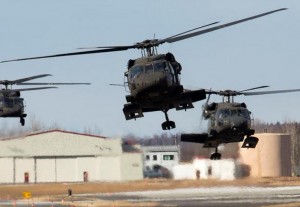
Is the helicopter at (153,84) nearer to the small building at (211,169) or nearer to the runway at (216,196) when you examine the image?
the runway at (216,196)

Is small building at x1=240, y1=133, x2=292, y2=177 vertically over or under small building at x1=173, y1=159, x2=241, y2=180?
over

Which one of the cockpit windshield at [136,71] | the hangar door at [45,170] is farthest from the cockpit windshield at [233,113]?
the hangar door at [45,170]

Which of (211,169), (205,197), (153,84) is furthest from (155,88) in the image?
(211,169)

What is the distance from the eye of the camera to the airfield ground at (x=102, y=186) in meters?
87.3

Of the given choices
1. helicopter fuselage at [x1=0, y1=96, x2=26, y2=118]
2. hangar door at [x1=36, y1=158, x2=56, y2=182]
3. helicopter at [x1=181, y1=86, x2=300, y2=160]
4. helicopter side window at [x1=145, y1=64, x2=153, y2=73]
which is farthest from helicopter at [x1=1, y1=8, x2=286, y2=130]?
hangar door at [x1=36, y1=158, x2=56, y2=182]

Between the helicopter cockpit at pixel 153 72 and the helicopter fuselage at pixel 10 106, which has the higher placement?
the helicopter fuselage at pixel 10 106

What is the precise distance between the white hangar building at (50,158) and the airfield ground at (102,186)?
5.01ft

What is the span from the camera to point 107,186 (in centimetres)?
8956

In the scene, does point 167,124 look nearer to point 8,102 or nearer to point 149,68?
point 149,68

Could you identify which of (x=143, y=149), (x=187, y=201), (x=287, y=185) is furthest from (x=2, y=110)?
(x=287, y=185)

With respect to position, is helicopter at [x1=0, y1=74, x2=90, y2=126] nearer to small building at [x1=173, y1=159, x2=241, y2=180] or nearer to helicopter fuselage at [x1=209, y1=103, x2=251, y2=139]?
helicopter fuselage at [x1=209, y1=103, x2=251, y2=139]

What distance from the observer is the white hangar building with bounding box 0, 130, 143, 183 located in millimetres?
96375

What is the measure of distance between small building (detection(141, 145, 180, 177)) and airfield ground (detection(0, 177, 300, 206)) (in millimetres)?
1142

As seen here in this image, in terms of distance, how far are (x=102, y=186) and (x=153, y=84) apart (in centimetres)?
5374
